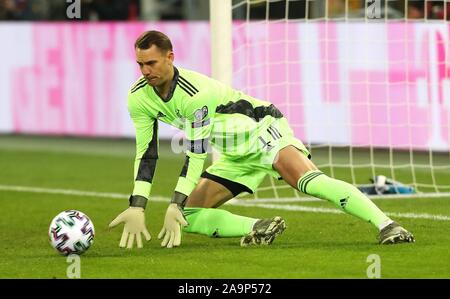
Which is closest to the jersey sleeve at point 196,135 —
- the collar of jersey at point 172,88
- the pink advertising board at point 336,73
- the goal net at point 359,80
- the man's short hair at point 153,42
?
the collar of jersey at point 172,88

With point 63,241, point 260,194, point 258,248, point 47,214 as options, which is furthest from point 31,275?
point 260,194

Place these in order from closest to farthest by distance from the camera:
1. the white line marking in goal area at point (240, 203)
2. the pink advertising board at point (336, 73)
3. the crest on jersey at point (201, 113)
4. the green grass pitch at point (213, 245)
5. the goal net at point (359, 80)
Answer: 1. the green grass pitch at point (213, 245)
2. the crest on jersey at point (201, 113)
3. the white line marking in goal area at point (240, 203)
4. the goal net at point (359, 80)
5. the pink advertising board at point (336, 73)

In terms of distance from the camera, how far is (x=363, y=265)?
7.61m

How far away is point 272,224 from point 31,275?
1.82m

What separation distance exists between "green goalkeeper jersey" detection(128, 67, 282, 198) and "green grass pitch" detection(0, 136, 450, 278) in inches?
22.7

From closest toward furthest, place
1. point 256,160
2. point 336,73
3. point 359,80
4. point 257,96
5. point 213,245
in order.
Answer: point 256,160 → point 213,245 → point 257,96 → point 359,80 → point 336,73

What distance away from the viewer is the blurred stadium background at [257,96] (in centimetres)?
825

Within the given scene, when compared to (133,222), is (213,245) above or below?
below

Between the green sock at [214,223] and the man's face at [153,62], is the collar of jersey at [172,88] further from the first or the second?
the green sock at [214,223]

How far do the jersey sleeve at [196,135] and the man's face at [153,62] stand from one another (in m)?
0.30

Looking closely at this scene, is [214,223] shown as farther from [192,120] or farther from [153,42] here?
[153,42]

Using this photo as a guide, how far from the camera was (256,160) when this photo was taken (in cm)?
870

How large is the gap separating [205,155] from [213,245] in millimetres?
805

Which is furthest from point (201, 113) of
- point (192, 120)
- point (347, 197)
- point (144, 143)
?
point (347, 197)
